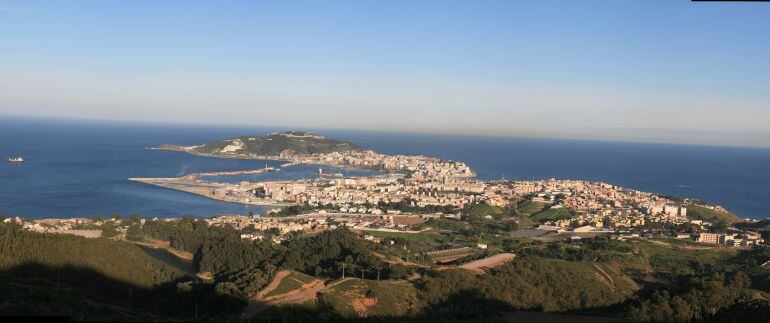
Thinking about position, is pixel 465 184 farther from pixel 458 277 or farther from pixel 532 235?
pixel 458 277

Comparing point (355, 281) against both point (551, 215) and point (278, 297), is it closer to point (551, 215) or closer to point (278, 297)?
point (278, 297)

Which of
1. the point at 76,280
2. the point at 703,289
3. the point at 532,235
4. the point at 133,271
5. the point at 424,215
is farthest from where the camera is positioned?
the point at 424,215

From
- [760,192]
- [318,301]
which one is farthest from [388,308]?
[760,192]

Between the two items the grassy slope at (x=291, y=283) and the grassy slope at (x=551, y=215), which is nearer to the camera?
the grassy slope at (x=291, y=283)

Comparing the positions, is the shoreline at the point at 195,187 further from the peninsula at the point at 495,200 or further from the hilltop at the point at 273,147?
the hilltop at the point at 273,147

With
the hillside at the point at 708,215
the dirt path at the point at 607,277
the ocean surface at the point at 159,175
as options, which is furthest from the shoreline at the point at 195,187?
the hillside at the point at 708,215
